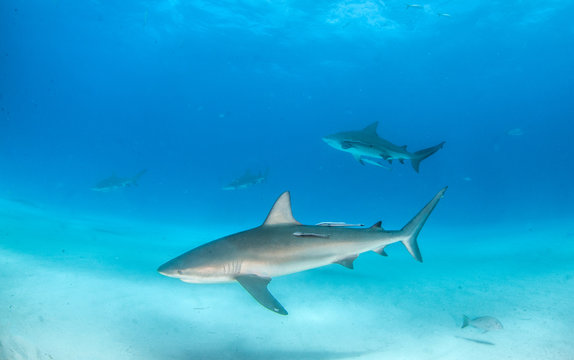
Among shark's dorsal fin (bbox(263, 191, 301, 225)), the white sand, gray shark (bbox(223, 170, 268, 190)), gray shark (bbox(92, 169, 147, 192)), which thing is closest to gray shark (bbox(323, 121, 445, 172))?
the white sand

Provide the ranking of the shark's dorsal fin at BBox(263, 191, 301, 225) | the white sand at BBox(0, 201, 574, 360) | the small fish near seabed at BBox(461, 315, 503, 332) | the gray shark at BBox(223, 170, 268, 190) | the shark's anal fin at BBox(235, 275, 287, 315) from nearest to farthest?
the shark's anal fin at BBox(235, 275, 287, 315)
the shark's dorsal fin at BBox(263, 191, 301, 225)
the white sand at BBox(0, 201, 574, 360)
the small fish near seabed at BBox(461, 315, 503, 332)
the gray shark at BBox(223, 170, 268, 190)

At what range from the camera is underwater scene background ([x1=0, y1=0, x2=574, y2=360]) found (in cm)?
465

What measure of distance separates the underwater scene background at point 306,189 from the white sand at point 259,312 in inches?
1.7

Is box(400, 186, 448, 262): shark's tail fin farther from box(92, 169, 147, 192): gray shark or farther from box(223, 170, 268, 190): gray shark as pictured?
box(92, 169, 147, 192): gray shark

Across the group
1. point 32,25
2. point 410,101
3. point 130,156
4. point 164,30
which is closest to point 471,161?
point 410,101

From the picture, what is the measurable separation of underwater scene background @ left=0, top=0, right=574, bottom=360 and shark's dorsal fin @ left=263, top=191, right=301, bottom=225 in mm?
1809

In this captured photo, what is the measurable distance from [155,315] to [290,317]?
7.59 feet

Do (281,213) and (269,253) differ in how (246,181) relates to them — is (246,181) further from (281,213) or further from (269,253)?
(269,253)

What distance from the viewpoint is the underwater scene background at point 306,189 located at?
465 centimetres

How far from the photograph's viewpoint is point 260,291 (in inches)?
128

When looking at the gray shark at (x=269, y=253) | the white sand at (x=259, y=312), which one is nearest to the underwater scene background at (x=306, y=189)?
the white sand at (x=259, y=312)

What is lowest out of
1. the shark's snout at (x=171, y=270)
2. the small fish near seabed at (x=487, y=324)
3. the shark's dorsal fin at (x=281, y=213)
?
the small fish near seabed at (x=487, y=324)

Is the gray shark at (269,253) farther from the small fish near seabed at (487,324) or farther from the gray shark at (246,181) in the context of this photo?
the gray shark at (246,181)

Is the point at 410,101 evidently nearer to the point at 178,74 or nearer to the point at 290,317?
the point at 178,74
